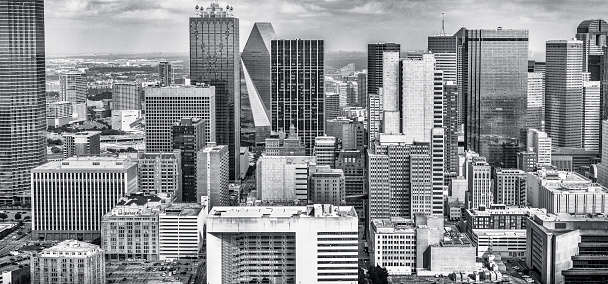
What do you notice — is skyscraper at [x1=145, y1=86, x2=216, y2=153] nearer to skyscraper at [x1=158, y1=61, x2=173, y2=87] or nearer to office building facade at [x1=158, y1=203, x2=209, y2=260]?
skyscraper at [x1=158, y1=61, x2=173, y2=87]

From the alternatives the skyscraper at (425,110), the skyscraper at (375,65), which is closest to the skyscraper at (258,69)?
the skyscraper at (375,65)

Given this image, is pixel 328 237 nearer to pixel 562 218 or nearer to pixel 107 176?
pixel 562 218

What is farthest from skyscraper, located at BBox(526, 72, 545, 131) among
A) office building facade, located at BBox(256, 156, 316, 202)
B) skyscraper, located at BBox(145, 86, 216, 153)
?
office building facade, located at BBox(256, 156, 316, 202)

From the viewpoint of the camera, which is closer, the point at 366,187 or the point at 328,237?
the point at 328,237

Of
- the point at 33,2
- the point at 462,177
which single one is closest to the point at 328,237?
the point at 462,177

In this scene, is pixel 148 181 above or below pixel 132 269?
above

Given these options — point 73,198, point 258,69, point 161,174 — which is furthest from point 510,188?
point 258,69

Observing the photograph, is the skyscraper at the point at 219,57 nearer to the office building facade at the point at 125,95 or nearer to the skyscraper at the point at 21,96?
the skyscraper at the point at 21,96
